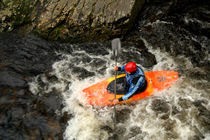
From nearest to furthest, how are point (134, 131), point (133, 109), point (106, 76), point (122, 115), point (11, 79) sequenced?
point (134, 131)
point (122, 115)
point (133, 109)
point (11, 79)
point (106, 76)

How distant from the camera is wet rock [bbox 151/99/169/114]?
194 inches

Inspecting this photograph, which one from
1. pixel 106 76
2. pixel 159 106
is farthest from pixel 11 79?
pixel 159 106

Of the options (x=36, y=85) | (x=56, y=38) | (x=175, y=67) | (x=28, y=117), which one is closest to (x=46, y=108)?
(x=28, y=117)

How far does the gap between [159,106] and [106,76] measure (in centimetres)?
187

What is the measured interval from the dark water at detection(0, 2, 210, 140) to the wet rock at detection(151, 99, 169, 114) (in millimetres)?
25

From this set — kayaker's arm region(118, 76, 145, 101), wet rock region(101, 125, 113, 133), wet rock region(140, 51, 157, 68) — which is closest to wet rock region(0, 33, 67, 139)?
wet rock region(101, 125, 113, 133)

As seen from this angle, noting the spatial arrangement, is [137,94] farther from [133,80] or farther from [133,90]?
[133,80]

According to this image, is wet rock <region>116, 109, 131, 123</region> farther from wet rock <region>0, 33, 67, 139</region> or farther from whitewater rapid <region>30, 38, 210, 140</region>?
wet rock <region>0, 33, 67, 139</region>

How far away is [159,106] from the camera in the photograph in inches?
198

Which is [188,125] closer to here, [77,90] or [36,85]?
[77,90]

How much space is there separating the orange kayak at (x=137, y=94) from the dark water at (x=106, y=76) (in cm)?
19

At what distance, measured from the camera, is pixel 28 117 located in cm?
464

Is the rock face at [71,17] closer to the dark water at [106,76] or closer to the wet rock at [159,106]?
the dark water at [106,76]

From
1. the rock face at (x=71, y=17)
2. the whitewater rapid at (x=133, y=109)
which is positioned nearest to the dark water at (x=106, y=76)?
the whitewater rapid at (x=133, y=109)
